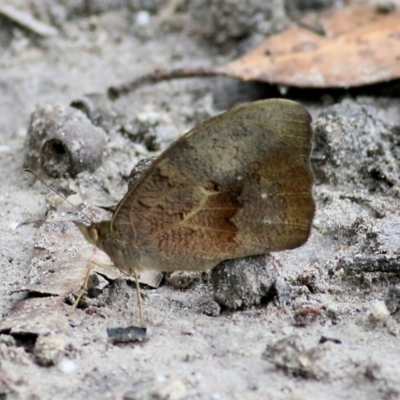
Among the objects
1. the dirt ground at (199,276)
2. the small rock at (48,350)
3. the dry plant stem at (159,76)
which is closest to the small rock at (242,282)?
the dirt ground at (199,276)

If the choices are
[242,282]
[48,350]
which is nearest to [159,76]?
[242,282]

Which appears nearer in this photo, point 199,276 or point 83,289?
point 83,289

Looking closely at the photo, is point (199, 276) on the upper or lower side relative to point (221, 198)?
lower

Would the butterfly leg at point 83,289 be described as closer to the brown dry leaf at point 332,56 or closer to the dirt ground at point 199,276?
the dirt ground at point 199,276

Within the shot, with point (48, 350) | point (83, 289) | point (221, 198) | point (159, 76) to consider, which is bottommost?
point (159, 76)

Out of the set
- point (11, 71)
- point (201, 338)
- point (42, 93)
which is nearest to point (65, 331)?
point (201, 338)

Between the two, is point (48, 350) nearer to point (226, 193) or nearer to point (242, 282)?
point (242, 282)

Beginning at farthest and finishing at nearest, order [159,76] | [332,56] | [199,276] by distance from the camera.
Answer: [159,76] → [332,56] → [199,276]
